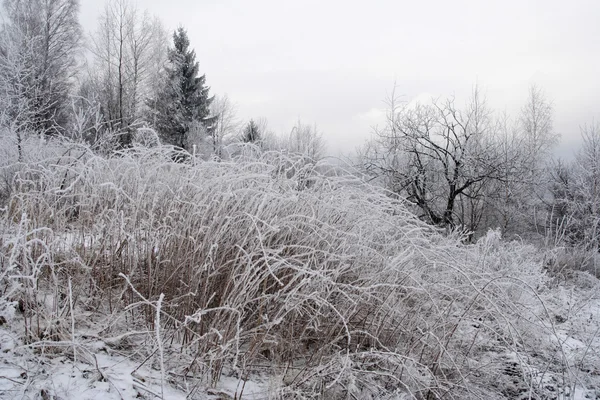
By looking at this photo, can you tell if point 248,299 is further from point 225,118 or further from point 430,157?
point 225,118

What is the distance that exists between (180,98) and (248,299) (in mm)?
23867

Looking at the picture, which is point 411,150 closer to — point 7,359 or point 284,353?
point 284,353

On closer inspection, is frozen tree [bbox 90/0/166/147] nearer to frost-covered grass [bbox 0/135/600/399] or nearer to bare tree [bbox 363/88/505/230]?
bare tree [bbox 363/88/505/230]

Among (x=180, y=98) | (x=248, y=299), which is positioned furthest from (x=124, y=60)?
(x=248, y=299)

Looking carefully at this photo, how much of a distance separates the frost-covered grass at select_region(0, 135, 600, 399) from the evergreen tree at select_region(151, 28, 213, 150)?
21188 millimetres

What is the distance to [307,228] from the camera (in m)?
2.26

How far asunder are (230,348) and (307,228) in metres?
0.90

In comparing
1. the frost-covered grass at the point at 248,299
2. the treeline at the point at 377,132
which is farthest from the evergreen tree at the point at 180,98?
the frost-covered grass at the point at 248,299

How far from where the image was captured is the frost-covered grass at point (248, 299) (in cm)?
152

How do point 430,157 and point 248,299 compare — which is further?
point 430,157

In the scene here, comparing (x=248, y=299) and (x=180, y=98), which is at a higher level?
(x=180, y=98)

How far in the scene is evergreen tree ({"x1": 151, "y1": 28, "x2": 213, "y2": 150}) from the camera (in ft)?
74.5

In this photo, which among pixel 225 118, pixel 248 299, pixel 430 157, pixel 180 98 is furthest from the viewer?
pixel 225 118

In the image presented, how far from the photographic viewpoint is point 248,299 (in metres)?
1.58
